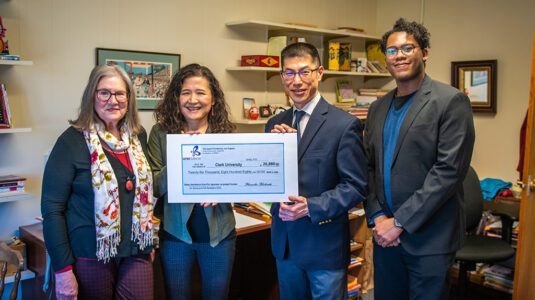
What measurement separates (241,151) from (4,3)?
169 cm

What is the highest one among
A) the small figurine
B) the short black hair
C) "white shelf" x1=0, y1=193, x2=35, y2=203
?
the small figurine

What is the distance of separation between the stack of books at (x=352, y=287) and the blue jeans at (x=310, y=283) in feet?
5.02

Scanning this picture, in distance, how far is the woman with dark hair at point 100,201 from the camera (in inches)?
66.6

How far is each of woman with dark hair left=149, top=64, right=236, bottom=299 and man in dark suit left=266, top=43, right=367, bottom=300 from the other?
260 mm

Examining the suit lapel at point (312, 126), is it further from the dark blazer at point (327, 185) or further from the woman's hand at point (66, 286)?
the woman's hand at point (66, 286)

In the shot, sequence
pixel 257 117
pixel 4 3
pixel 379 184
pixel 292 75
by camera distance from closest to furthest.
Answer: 1. pixel 292 75
2. pixel 379 184
3. pixel 4 3
4. pixel 257 117

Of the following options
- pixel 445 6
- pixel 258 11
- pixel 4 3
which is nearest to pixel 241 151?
pixel 4 3

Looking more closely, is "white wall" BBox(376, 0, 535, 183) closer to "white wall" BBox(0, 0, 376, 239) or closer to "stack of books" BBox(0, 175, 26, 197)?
"white wall" BBox(0, 0, 376, 239)

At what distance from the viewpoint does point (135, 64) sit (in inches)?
121

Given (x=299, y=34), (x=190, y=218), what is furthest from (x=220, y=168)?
(x=299, y=34)

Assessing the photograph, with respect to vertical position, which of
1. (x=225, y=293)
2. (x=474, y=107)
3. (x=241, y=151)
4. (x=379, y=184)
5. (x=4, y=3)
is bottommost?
(x=225, y=293)

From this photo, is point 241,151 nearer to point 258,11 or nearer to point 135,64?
point 135,64

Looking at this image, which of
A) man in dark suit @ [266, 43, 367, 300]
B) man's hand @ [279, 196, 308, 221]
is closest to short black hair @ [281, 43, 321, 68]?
man in dark suit @ [266, 43, 367, 300]

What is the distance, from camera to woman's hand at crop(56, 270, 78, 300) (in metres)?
1.68
